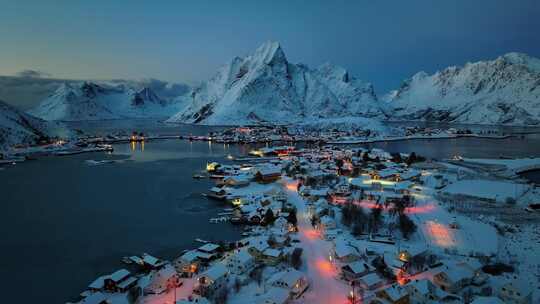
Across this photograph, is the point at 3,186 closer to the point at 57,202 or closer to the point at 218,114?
the point at 57,202

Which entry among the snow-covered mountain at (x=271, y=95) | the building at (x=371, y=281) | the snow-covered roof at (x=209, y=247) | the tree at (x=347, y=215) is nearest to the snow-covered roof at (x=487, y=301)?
the building at (x=371, y=281)

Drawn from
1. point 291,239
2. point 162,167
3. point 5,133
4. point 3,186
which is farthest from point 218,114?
point 291,239

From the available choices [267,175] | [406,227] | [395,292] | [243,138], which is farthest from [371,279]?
[243,138]

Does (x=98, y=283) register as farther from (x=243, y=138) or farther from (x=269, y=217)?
(x=243, y=138)

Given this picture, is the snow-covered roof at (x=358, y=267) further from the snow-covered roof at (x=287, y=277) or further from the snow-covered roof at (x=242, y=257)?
the snow-covered roof at (x=242, y=257)

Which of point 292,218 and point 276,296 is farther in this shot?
point 292,218
